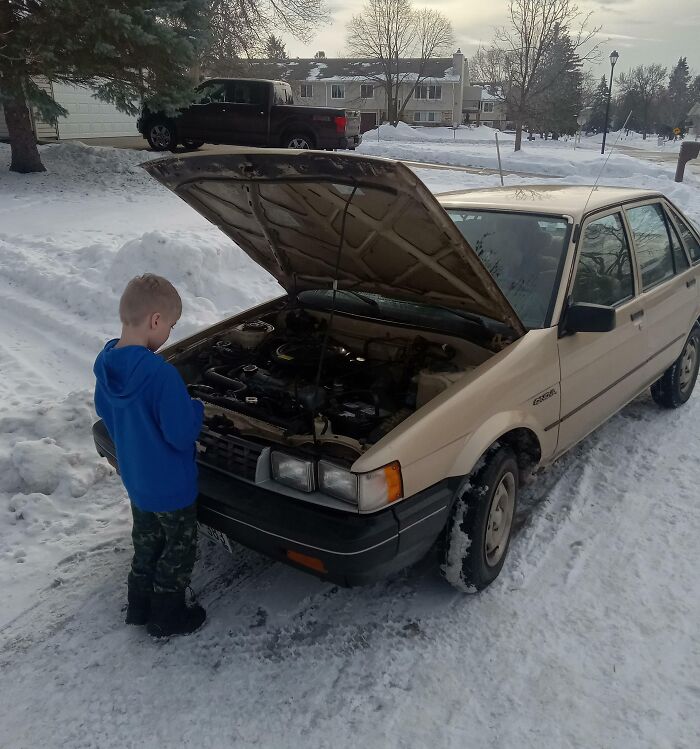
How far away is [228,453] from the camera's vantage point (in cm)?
278

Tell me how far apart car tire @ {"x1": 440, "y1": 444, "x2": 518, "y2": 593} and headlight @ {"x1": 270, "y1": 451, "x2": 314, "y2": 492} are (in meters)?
0.67

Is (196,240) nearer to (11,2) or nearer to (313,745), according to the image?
(313,745)

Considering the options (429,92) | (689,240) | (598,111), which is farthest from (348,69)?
(689,240)

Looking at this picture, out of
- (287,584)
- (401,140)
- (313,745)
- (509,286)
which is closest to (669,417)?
(509,286)

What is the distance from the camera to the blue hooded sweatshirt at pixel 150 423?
237cm

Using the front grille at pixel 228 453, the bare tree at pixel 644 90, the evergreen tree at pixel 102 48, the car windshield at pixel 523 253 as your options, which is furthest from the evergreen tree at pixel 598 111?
the front grille at pixel 228 453

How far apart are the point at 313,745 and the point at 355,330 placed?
88.6 inches

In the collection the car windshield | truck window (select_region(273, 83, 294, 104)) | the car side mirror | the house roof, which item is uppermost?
the house roof

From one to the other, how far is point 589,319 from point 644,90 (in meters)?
74.6

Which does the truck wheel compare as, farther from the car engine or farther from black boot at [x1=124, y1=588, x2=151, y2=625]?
black boot at [x1=124, y1=588, x2=151, y2=625]

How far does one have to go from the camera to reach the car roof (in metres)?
3.72

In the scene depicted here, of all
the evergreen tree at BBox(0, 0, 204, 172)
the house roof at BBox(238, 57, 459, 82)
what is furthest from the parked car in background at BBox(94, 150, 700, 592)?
the house roof at BBox(238, 57, 459, 82)

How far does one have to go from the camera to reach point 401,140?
38719 mm

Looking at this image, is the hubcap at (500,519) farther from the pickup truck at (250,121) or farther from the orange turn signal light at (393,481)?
the pickup truck at (250,121)
